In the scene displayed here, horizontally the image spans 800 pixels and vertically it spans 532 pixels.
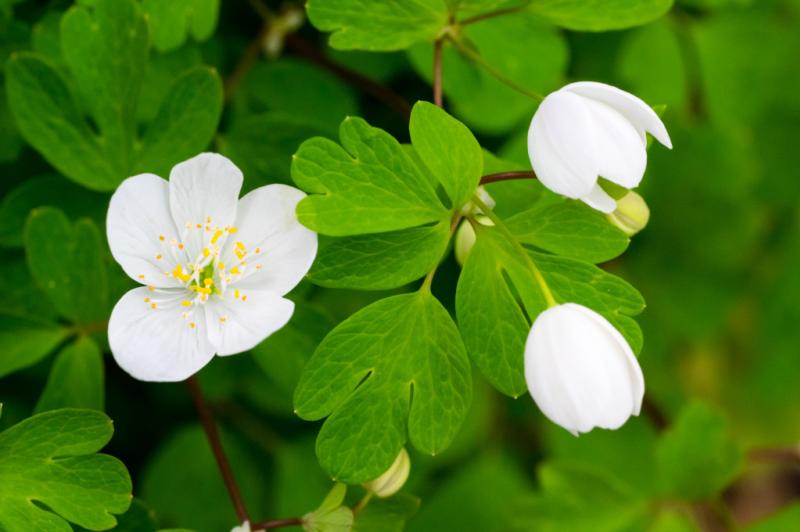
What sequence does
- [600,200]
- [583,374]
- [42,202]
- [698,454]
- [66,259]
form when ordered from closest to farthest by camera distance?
[583,374] → [600,200] → [66,259] → [42,202] → [698,454]

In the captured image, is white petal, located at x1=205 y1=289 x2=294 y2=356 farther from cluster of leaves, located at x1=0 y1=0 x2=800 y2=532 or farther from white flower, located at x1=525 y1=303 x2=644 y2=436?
white flower, located at x1=525 y1=303 x2=644 y2=436

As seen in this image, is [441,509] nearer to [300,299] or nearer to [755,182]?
[300,299]

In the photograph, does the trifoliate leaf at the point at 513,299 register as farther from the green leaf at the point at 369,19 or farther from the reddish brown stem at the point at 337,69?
the reddish brown stem at the point at 337,69

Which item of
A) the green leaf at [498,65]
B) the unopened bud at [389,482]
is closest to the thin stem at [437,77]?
the green leaf at [498,65]

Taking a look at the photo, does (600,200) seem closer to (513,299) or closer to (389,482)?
(513,299)

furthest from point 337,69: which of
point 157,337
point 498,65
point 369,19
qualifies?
point 157,337

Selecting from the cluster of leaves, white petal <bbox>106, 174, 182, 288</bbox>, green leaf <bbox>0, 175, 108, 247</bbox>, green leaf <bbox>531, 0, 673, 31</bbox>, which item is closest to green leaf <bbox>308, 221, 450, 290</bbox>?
the cluster of leaves
